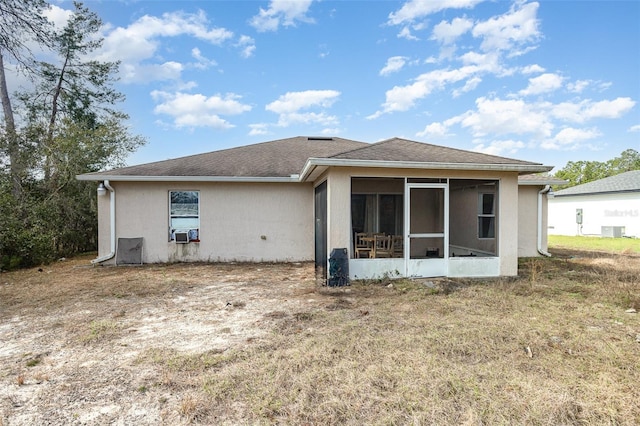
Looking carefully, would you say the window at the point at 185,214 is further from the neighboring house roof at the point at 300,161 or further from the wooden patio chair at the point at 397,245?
the wooden patio chair at the point at 397,245

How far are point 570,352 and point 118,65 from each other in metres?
21.5

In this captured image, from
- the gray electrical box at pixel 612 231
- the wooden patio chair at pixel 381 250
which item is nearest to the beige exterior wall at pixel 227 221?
the wooden patio chair at pixel 381 250

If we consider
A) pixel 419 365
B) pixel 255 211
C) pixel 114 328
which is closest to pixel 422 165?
pixel 419 365

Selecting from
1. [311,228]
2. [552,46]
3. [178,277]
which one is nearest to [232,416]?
[178,277]

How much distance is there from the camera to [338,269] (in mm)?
6820

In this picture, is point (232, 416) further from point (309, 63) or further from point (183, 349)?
point (309, 63)

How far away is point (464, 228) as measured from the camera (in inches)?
415

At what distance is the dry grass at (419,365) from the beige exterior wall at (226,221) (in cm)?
426

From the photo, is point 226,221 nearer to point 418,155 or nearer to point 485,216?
point 418,155

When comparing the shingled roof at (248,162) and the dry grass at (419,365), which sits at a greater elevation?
the shingled roof at (248,162)

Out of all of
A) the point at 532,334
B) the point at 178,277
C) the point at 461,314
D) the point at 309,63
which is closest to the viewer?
the point at 532,334

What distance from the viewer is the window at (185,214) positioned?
33.2 ft

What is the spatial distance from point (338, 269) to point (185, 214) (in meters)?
5.67

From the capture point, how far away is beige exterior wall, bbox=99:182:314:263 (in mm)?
9969
